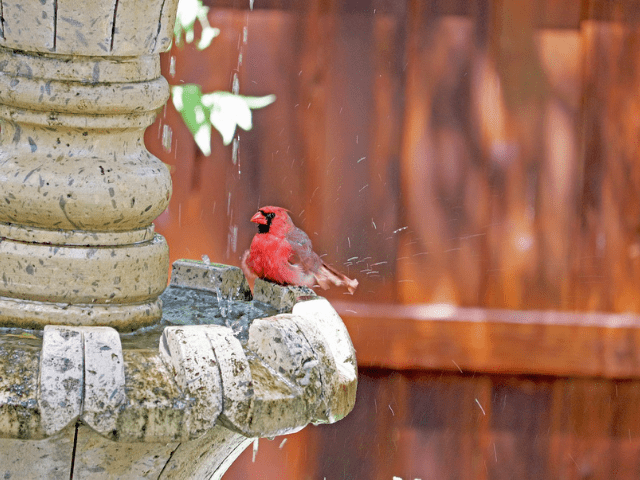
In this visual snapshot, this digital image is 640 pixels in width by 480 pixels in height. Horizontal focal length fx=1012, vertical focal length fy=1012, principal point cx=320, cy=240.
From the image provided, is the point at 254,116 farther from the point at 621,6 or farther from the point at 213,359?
the point at 213,359

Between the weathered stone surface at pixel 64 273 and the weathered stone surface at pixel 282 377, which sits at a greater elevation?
the weathered stone surface at pixel 64 273

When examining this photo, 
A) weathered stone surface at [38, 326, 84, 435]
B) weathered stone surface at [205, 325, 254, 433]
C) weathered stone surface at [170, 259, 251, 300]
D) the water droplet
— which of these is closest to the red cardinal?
weathered stone surface at [170, 259, 251, 300]

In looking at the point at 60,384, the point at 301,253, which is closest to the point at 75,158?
the point at 60,384

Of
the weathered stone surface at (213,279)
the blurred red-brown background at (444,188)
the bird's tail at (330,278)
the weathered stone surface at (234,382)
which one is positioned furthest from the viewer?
the blurred red-brown background at (444,188)

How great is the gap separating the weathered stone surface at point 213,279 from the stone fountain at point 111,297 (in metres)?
0.24

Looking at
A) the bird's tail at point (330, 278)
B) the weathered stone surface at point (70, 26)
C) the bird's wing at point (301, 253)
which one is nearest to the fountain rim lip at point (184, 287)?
the weathered stone surface at point (70, 26)

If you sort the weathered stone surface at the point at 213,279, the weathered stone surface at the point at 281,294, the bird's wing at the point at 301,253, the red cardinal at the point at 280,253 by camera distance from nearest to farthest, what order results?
the weathered stone surface at the point at 281,294 < the weathered stone surface at the point at 213,279 < the red cardinal at the point at 280,253 < the bird's wing at the point at 301,253

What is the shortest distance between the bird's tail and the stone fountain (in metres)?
1.14

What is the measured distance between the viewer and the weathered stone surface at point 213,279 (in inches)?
77.2

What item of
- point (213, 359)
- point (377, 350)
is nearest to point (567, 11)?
point (377, 350)

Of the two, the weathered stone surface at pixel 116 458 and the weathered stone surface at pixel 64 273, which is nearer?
the weathered stone surface at pixel 116 458

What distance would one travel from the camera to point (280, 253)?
246 centimetres

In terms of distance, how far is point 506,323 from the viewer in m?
3.20

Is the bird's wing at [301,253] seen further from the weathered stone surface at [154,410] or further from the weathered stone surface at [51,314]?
the weathered stone surface at [154,410]
